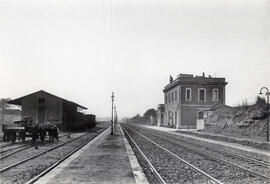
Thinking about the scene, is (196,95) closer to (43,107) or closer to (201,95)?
(201,95)

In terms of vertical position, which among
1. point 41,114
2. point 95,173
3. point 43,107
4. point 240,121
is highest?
point 43,107

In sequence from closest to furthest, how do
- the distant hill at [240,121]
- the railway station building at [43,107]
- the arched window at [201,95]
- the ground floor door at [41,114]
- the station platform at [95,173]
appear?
the station platform at [95,173]
the distant hill at [240,121]
the railway station building at [43,107]
the ground floor door at [41,114]
the arched window at [201,95]

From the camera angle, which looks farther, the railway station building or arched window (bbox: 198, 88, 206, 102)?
arched window (bbox: 198, 88, 206, 102)

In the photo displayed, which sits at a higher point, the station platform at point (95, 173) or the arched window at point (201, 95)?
the arched window at point (201, 95)

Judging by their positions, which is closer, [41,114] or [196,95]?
[41,114]

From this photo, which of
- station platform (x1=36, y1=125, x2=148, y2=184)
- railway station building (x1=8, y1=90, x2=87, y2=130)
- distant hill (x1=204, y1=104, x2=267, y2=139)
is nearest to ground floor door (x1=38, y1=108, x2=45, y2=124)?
railway station building (x1=8, y1=90, x2=87, y2=130)

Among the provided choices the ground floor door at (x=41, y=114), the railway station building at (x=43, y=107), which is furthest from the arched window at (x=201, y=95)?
the ground floor door at (x=41, y=114)

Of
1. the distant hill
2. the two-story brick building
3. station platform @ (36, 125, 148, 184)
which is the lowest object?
station platform @ (36, 125, 148, 184)

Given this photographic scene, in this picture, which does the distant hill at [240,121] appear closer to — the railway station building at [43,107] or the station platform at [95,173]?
the station platform at [95,173]

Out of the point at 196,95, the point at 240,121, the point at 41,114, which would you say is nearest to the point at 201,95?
the point at 196,95

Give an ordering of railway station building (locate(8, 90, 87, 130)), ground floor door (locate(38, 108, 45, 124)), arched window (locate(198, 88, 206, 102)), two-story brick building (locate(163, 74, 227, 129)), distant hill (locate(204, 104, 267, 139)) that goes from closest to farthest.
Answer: distant hill (locate(204, 104, 267, 139)) → railway station building (locate(8, 90, 87, 130)) → ground floor door (locate(38, 108, 45, 124)) → two-story brick building (locate(163, 74, 227, 129)) → arched window (locate(198, 88, 206, 102))

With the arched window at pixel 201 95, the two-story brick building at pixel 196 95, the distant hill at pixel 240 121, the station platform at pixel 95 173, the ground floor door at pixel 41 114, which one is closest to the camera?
the station platform at pixel 95 173

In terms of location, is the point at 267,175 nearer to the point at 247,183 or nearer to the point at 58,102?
the point at 247,183

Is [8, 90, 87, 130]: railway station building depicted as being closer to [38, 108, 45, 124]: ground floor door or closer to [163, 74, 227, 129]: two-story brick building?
[38, 108, 45, 124]: ground floor door
